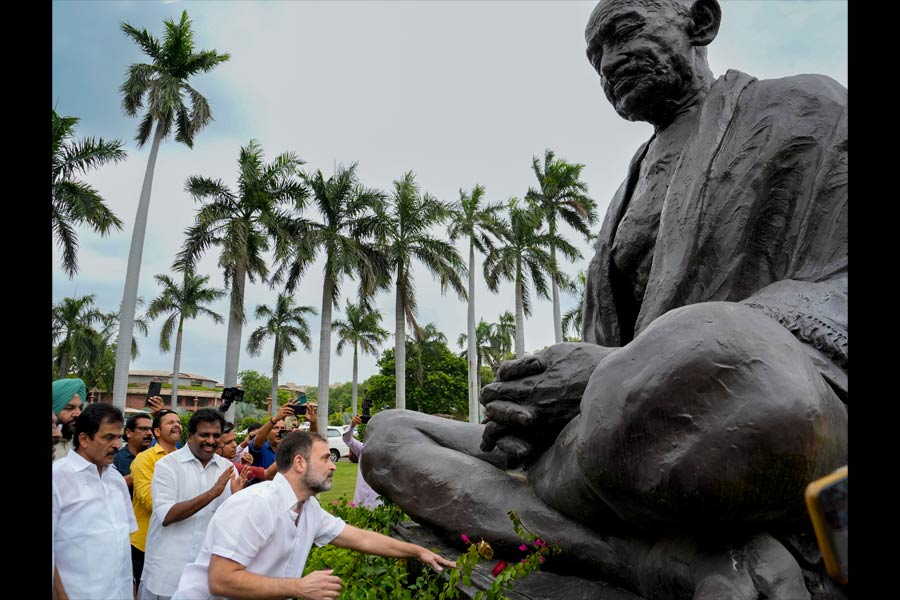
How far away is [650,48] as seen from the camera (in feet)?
9.08

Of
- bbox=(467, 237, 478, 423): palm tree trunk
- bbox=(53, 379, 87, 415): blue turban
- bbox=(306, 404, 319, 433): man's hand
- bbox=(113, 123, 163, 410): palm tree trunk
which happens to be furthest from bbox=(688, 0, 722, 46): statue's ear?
bbox=(467, 237, 478, 423): palm tree trunk

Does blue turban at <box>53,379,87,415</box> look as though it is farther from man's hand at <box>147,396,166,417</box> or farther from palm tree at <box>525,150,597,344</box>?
palm tree at <box>525,150,597,344</box>

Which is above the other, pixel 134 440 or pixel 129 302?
pixel 129 302

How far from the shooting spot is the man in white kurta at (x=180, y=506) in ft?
12.6

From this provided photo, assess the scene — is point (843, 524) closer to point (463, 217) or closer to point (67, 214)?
point (67, 214)

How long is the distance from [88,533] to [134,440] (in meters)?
1.96

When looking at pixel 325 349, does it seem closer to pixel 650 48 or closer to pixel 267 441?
pixel 267 441

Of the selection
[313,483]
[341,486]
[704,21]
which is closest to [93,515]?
[313,483]

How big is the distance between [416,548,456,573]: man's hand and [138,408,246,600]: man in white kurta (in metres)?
1.72

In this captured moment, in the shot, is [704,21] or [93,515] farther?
[93,515]

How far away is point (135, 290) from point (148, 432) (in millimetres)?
14167

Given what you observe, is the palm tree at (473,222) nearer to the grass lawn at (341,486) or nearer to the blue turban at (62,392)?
the grass lawn at (341,486)

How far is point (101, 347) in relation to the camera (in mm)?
40250

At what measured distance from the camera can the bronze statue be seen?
5.70 ft
